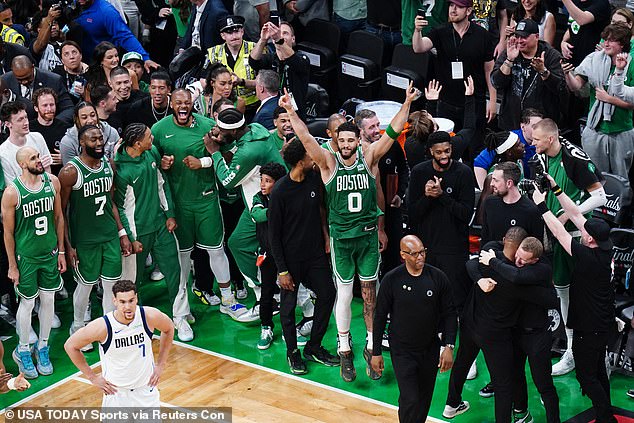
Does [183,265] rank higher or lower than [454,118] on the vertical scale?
lower

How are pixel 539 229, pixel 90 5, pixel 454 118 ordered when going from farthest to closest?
pixel 90 5, pixel 454 118, pixel 539 229

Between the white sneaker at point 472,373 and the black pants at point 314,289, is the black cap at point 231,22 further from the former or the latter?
the white sneaker at point 472,373

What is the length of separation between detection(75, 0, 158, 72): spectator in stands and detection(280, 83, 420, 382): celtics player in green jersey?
4517 mm

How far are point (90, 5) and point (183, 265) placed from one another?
400 centimetres

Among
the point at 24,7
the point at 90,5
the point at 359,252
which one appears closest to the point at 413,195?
the point at 359,252

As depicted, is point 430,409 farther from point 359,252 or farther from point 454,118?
point 454,118

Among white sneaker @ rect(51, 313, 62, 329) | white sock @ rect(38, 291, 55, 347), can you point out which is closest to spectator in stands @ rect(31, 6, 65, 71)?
white sneaker @ rect(51, 313, 62, 329)

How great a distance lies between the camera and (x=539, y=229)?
8.70 meters

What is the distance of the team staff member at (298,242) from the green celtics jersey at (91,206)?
4.93 feet

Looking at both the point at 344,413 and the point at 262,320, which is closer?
the point at 344,413

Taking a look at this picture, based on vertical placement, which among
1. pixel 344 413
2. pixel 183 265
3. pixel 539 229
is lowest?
pixel 344 413

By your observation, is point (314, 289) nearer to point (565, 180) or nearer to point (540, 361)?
point (540, 361)

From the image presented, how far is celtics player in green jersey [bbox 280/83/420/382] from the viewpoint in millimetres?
8930

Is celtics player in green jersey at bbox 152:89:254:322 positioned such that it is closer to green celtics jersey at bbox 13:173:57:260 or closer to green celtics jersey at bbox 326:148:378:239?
green celtics jersey at bbox 13:173:57:260
